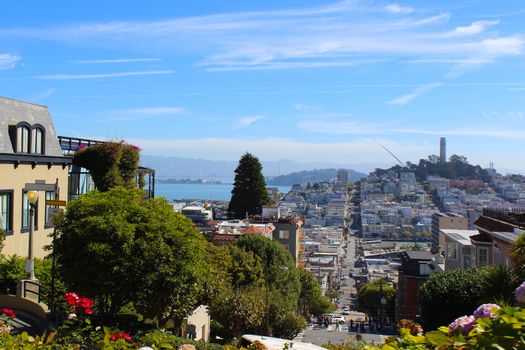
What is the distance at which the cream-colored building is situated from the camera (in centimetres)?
2711

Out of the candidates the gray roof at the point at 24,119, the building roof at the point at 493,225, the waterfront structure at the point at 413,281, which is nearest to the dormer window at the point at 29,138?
the gray roof at the point at 24,119

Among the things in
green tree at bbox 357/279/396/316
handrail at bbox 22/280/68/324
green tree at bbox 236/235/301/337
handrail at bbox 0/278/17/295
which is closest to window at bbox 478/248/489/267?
green tree at bbox 236/235/301/337

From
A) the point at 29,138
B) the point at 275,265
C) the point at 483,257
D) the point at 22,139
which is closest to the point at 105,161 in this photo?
the point at 29,138

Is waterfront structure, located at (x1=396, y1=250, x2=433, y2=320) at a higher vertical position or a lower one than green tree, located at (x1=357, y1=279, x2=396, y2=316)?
higher

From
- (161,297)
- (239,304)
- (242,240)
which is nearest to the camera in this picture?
(161,297)

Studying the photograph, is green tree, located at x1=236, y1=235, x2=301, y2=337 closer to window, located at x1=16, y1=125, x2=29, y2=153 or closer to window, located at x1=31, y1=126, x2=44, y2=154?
window, located at x1=31, y1=126, x2=44, y2=154

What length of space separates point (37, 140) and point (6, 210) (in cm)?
494

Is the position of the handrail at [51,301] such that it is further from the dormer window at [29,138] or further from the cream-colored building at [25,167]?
the dormer window at [29,138]

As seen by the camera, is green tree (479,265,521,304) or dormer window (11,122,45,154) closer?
green tree (479,265,521,304)

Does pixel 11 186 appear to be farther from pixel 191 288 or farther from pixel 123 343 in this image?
pixel 123 343

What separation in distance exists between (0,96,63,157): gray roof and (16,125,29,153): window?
36 centimetres

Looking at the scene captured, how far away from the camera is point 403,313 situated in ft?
166

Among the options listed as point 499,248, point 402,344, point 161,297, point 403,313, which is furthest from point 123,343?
point 403,313

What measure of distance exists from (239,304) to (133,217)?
39.4ft
